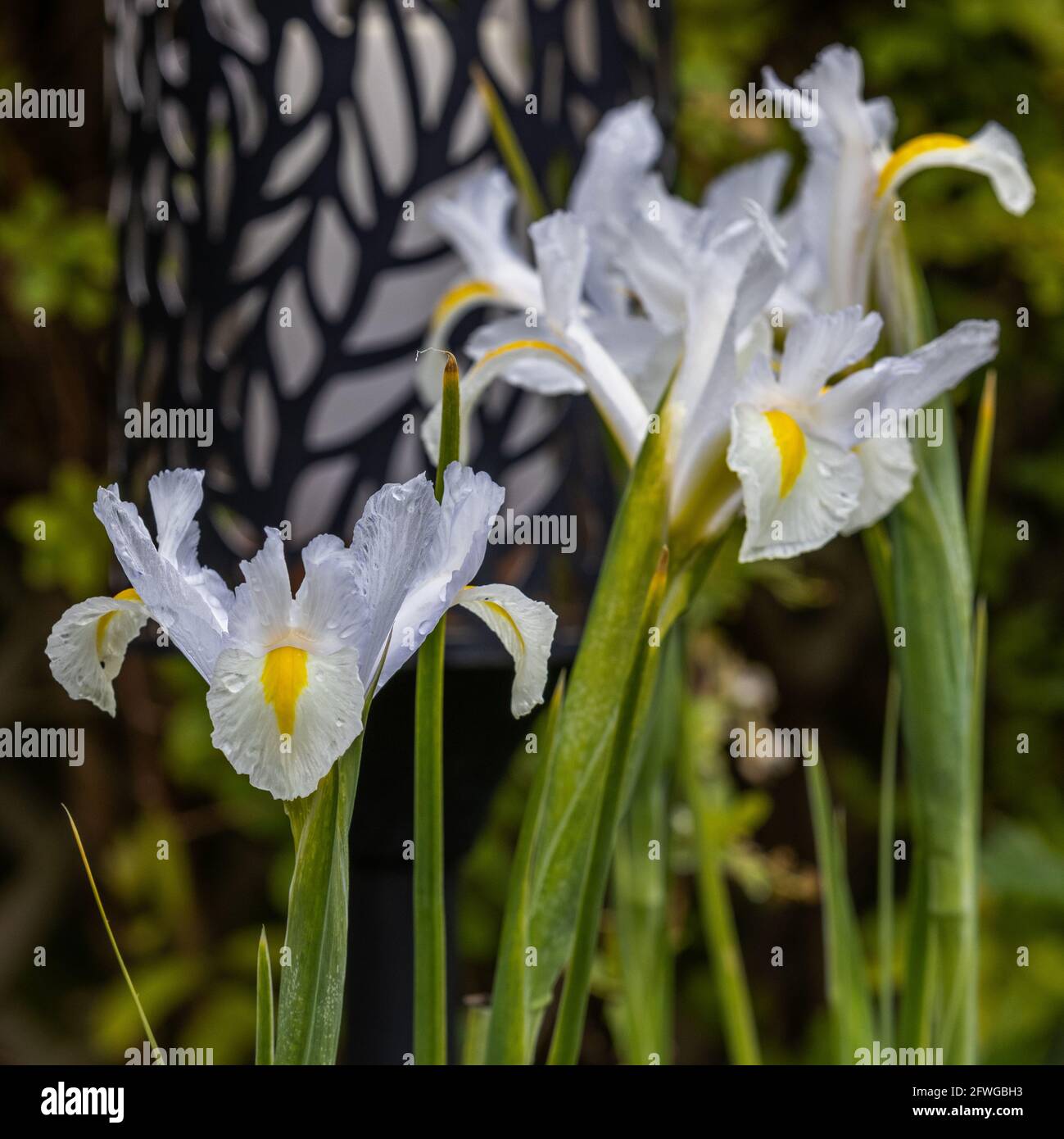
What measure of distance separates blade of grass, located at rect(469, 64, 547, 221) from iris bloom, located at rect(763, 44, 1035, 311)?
13cm

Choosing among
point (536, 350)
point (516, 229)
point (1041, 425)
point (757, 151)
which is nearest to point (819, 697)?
point (1041, 425)

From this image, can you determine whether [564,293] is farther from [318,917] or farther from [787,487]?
[318,917]

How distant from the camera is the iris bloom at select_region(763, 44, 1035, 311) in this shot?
0.56m

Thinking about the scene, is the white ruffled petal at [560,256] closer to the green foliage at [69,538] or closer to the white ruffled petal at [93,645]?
the white ruffled petal at [93,645]

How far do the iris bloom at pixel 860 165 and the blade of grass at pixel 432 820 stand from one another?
26cm

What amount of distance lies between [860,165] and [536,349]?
0.17 metres

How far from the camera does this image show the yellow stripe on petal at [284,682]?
326 millimetres

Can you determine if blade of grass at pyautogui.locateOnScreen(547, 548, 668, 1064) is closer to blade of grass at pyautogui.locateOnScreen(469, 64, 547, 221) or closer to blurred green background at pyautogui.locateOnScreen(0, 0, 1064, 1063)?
blade of grass at pyautogui.locateOnScreen(469, 64, 547, 221)

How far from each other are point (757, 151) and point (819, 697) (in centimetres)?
63

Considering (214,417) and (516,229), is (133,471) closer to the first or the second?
(214,417)

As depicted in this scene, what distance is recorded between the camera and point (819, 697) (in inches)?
59.4

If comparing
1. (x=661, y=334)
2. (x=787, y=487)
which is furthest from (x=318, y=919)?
(x=661, y=334)

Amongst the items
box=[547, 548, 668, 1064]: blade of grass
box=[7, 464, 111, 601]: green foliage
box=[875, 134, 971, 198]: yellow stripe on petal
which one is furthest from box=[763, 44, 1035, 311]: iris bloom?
box=[7, 464, 111, 601]: green foliage

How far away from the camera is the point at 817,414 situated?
0.47 metres
